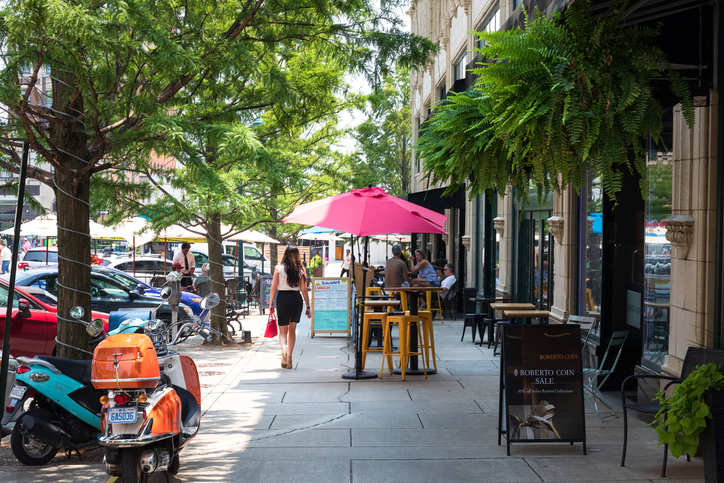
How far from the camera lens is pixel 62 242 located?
739 cm

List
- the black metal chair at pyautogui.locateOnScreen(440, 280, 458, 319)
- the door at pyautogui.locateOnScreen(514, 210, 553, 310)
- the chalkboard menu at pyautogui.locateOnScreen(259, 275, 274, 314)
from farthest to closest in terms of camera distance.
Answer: the chalkboard menu at pyautogui.locateOnScreen(259, 275, 274, 314) → the black metal chair at pyautogui.locateOnScreen(440, 280, 458, 319) → the door at pyautogui.locateOnScreen(514, 210, 553, 310)

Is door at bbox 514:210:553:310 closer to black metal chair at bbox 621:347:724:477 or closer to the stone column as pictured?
the stone column

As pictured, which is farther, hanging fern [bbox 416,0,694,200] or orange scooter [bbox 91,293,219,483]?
orange scooter [bbox 91,293,219,483]

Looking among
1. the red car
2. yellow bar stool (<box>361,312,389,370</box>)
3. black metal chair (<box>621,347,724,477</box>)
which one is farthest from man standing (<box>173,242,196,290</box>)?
black metal chair (<box>621,347,724,477</box>)

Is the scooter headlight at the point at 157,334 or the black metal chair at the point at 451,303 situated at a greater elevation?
the scooter headlight at the point at 157,334

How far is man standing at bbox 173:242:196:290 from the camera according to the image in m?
16.9

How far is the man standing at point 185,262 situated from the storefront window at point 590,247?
32.6ft

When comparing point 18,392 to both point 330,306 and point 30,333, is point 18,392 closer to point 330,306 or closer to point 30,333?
point 30,333

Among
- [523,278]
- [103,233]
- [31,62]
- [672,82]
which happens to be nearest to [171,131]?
[31,62]

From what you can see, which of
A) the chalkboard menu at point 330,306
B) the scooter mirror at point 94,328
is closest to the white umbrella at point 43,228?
the chalkboard menu at point 330,306

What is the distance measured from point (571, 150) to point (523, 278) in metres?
9.95

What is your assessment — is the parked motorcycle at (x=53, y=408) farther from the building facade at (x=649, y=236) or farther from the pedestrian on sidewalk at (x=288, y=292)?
the pedestrian on sidewalk at (x=288, y=292)

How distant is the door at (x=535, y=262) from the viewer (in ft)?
41.4

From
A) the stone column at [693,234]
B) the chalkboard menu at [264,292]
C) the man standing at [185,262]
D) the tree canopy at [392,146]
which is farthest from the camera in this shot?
the tree canopy at [392,146]
